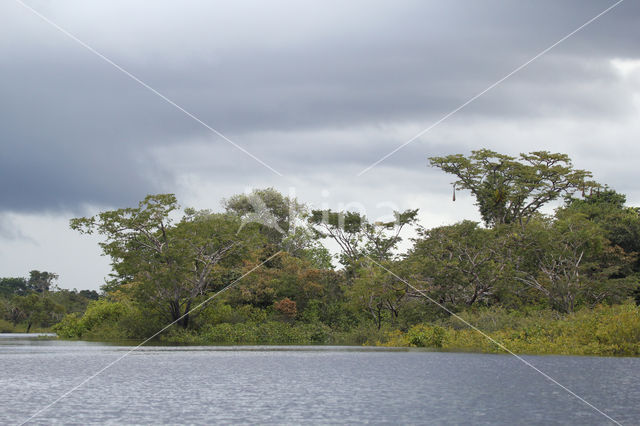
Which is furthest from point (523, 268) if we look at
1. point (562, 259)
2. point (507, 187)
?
point (507, 187)

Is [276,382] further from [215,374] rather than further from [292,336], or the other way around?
[292,336]

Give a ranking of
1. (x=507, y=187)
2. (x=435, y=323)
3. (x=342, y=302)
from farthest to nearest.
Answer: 1. (x=507, y=187)
2. (x=342, y=302)
3. (x=435, y=323)

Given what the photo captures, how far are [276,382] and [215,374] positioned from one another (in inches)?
105

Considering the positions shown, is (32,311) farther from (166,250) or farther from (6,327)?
(166,250)

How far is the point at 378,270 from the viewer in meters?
42.6

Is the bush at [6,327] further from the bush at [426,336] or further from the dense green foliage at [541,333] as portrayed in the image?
the bush at [426,336]

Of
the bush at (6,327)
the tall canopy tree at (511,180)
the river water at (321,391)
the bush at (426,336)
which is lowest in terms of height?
the river water at (321,391)

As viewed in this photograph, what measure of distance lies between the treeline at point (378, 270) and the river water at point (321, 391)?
50.1 feet

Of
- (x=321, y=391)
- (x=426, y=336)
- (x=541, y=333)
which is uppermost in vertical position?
(x=541, y=333)

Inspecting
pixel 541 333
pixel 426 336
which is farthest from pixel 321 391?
pixel 426 336

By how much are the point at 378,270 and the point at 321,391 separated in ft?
90.3

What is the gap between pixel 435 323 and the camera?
36.7m

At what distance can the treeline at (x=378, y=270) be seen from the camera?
38938 mm

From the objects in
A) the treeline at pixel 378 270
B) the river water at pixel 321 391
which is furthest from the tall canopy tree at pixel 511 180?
the river water at pixel 321 391
